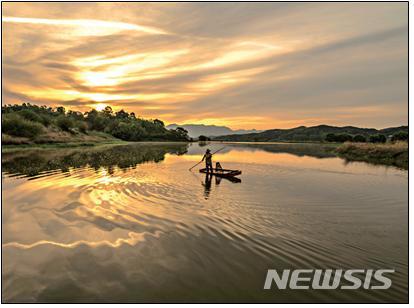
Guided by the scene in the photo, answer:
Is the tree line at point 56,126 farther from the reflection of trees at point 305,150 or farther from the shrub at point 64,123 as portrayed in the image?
the reflection of trees at point 305,150

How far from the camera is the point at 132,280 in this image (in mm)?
7152

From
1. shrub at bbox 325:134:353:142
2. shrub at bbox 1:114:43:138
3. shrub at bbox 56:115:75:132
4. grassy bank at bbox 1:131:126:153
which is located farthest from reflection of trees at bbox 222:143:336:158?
shrub at bbox 56:115:75:132

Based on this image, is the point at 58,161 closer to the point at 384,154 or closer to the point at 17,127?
the point at 17,127

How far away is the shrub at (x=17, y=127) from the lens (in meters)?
62.0

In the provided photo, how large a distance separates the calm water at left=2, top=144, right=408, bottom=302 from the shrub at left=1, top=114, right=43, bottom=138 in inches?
2215

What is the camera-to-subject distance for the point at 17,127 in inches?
2484

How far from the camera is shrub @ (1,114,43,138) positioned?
2441 inches

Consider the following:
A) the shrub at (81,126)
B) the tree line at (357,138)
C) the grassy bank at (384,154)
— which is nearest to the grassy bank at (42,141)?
the shrub at (81,126)

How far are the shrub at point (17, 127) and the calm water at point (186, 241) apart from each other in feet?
185

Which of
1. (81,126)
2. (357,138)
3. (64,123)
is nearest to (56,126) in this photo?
(64,123)

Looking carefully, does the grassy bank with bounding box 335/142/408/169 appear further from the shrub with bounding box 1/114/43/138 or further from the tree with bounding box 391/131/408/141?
the shrub with bounding box 1/114/43/138

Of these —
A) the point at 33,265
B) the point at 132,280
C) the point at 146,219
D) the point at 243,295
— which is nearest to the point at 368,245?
the point at 243,295

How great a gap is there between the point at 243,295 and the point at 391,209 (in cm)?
1289

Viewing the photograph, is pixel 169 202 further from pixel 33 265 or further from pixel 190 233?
pixel 33 265
